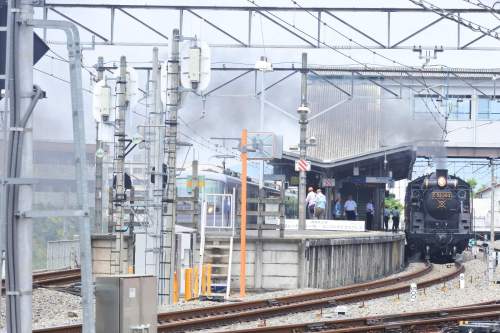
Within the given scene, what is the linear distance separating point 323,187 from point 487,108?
77.7ft

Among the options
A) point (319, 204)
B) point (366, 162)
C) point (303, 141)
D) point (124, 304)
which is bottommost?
point (124, 304)

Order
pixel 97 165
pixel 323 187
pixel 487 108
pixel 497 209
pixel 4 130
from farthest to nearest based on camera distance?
1. pixel 497 209
2. pixel 487 108
3. pixel 323 187
4. pixel 97 165
5. pixel 4 130

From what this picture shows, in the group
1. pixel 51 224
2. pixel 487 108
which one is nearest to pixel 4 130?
pixel 51 224

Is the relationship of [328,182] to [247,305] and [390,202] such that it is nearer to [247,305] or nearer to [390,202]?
[247,305]

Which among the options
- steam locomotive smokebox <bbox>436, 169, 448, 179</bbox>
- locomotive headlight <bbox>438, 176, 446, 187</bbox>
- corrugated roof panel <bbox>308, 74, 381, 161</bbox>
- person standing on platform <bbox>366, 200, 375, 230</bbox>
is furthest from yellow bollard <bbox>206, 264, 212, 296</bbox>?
corrugated roof panel <bbox>308, 74, 381, 161</bbox>

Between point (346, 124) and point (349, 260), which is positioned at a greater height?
point (346, 124)

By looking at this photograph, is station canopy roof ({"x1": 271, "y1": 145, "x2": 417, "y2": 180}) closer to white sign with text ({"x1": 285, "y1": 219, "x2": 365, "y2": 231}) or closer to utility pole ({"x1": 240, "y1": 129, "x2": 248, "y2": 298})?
white sign with text ({"x1": 285, "y1": 219, "x2": 365, "y2": 231})

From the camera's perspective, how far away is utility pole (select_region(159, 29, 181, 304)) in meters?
18.1

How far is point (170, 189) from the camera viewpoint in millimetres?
18391

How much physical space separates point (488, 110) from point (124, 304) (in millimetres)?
54117

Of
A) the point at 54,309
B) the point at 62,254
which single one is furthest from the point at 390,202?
→ the point at 54,309

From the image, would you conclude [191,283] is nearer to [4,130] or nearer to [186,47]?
[186,47]

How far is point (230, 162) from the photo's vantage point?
55.9 meters

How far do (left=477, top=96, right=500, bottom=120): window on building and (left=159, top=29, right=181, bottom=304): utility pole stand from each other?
44.4 m
